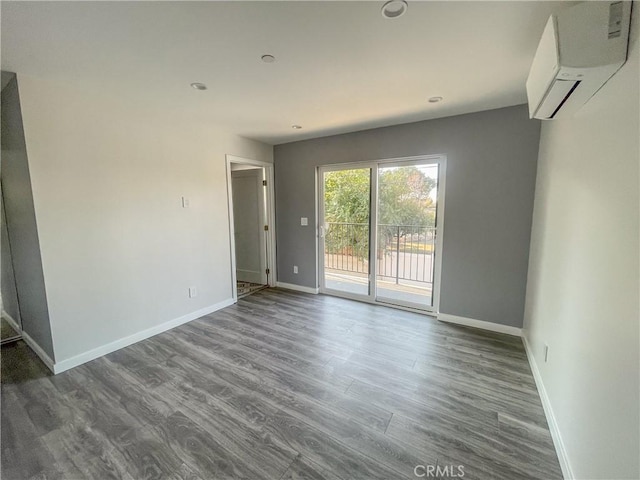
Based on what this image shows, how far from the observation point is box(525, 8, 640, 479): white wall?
984 millimetres

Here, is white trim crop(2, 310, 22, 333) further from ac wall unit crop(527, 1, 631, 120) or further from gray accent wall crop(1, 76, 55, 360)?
ac wall unit crop(527, 1, 631, 120)

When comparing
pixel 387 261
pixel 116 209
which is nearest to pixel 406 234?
pixel 387 261

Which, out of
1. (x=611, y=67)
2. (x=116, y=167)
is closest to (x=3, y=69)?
(x=116, y=167)

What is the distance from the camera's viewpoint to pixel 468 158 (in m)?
2.93

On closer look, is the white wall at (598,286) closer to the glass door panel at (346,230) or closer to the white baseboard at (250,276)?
the glass door panel at (346,230)

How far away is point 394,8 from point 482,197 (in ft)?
7.29

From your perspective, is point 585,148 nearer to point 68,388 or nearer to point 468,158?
point 468,158

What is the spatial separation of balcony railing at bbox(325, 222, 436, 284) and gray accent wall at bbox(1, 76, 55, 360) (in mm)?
3194

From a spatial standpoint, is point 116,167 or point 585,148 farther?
point 116,167

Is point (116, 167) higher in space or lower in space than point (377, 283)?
higher

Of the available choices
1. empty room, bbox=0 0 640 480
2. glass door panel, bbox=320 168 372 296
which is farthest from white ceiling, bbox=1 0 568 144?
glass door panel, bbox=320 168 372 296

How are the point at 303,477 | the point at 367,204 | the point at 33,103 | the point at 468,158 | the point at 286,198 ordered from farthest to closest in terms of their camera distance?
the point at 286,198, the point at 367,204, the point at 468,158, the point at 33,103, the point at 303,477

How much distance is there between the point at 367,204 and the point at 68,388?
3.57 meters

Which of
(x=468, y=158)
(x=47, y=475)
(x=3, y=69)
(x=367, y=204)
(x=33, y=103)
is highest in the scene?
(x=3, y=69)
